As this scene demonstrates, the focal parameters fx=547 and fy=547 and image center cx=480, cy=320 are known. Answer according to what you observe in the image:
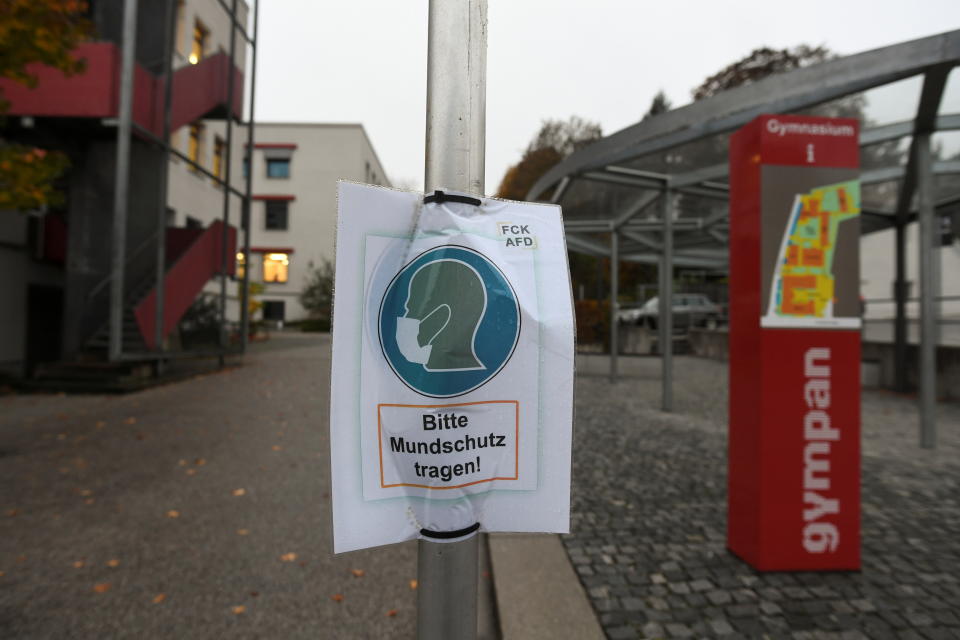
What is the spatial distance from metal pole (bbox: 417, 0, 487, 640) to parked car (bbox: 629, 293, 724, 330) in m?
19.9

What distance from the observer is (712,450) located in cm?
544

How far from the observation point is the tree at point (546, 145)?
96.6 ft

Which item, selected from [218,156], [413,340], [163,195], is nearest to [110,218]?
[163,195]

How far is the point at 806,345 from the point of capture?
2777 millimetres

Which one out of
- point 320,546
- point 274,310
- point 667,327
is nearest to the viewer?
point 320,546

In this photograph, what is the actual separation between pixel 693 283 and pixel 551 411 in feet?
105

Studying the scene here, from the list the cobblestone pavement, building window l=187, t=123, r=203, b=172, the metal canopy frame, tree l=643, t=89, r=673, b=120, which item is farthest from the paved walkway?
tree l=643, t=89, r=673, b=120

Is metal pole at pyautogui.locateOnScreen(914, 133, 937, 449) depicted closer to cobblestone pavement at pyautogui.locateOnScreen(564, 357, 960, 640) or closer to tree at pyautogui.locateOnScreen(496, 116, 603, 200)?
cobblestone pavement at pyautogui.locateOnScreen(564, 357, 960, 640)

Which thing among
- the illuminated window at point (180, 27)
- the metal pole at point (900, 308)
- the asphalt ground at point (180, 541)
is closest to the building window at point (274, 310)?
the illuminated window at point (180, 27)

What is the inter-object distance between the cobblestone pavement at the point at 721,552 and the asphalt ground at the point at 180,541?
3.68ft

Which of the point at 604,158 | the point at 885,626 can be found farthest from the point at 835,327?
the point at 604,158

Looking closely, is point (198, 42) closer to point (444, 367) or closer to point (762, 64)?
point (444, 367)

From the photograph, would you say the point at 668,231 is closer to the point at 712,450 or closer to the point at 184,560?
the point at 712,450

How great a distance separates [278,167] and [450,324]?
3829cm
